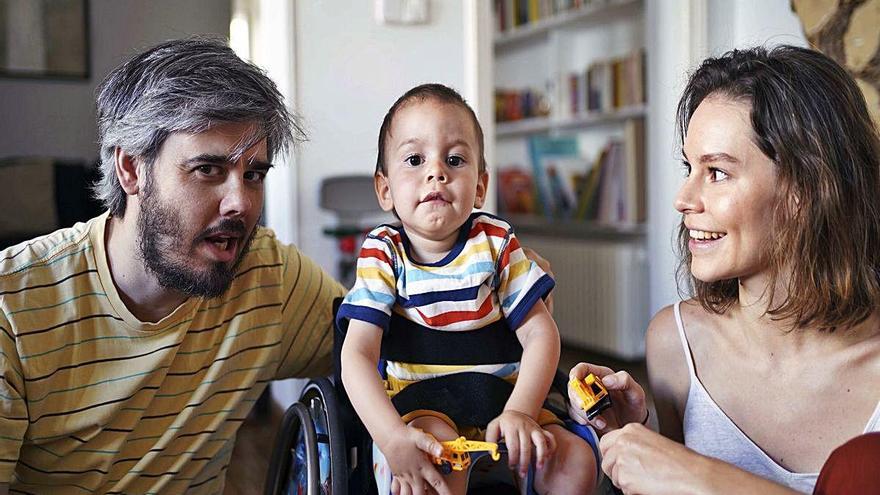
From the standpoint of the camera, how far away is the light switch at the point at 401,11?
120 inches

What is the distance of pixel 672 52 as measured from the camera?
11.9 feet

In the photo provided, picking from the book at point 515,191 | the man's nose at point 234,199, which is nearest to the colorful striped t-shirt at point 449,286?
the man's nose at point 234,199

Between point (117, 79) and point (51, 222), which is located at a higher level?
point (117, 79)

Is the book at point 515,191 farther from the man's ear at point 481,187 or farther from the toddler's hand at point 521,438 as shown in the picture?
the toddler's hand at point 521,438

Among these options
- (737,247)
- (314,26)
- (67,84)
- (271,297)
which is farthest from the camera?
(67,84)

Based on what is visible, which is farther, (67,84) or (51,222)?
(67,84)

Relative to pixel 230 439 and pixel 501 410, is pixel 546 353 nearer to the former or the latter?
pixel 501 410

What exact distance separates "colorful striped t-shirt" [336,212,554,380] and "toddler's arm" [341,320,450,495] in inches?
1.4

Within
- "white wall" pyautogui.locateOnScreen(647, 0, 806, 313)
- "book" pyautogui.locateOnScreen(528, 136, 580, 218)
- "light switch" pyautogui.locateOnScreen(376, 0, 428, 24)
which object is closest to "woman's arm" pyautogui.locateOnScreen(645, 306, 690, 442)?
"white wall" pyautogui.locateOnScreen(647, 0, 806, 313)

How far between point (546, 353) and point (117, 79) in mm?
916

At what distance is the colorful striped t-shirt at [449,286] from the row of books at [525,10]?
3.44m

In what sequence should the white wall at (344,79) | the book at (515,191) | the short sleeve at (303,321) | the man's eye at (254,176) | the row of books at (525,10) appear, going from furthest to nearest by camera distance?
1. the book at (515,191)
2. the row of books at (525,10)
3. the white wall at (344,79)
4. the short sleeve at (303,321)
5. the man's eye at (254,176)

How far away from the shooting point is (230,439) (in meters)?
1.68

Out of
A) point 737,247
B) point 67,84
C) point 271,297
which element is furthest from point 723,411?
point 67,84
